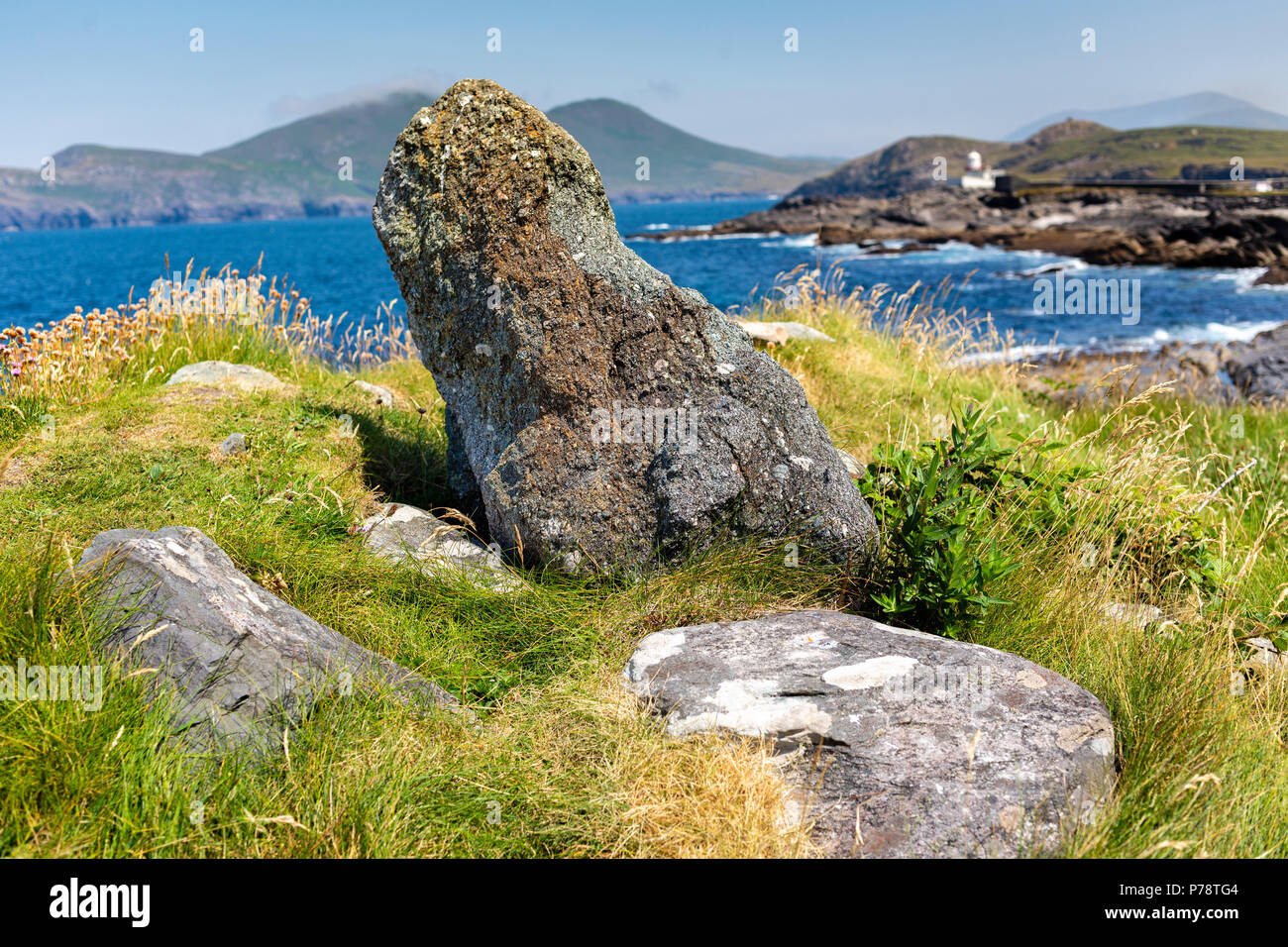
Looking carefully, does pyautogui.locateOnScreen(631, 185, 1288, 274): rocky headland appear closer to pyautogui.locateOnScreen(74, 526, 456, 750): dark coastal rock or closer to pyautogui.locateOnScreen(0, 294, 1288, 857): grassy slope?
pyautogui.locateOnScreen(0, 294, 1288, 857): grassy slope

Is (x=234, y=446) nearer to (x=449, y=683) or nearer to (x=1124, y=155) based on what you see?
(x=449, y=683)

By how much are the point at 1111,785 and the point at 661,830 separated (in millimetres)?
1938

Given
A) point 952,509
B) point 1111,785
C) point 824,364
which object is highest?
point 824,364

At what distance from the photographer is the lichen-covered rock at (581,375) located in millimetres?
5188

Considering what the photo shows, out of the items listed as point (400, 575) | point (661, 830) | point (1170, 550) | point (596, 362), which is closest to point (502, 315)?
point (596, 362)

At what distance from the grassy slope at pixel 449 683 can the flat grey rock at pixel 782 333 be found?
14.8 ft

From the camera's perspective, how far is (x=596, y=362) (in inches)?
213

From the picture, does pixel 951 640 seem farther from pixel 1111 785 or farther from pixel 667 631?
pixel 667 631

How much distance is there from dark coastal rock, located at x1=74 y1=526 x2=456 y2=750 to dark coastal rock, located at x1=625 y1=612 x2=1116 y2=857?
133 centimetres

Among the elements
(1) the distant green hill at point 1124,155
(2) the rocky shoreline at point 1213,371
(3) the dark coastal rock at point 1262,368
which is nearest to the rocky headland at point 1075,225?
(2) the rocky shoreline at point 1213,371

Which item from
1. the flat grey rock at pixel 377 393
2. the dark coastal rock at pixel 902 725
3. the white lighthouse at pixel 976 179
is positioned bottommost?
the dark coastal rock at pixel 902 725

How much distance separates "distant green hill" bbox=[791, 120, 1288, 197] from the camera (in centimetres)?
13375

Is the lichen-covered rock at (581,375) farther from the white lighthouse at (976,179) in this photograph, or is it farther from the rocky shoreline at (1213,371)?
the white lighthouse at (976,179)

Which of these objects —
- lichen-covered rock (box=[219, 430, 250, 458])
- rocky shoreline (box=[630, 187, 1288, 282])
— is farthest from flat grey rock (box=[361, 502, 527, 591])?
rocky shoreline (box=[630, 187, 1288, 282])
